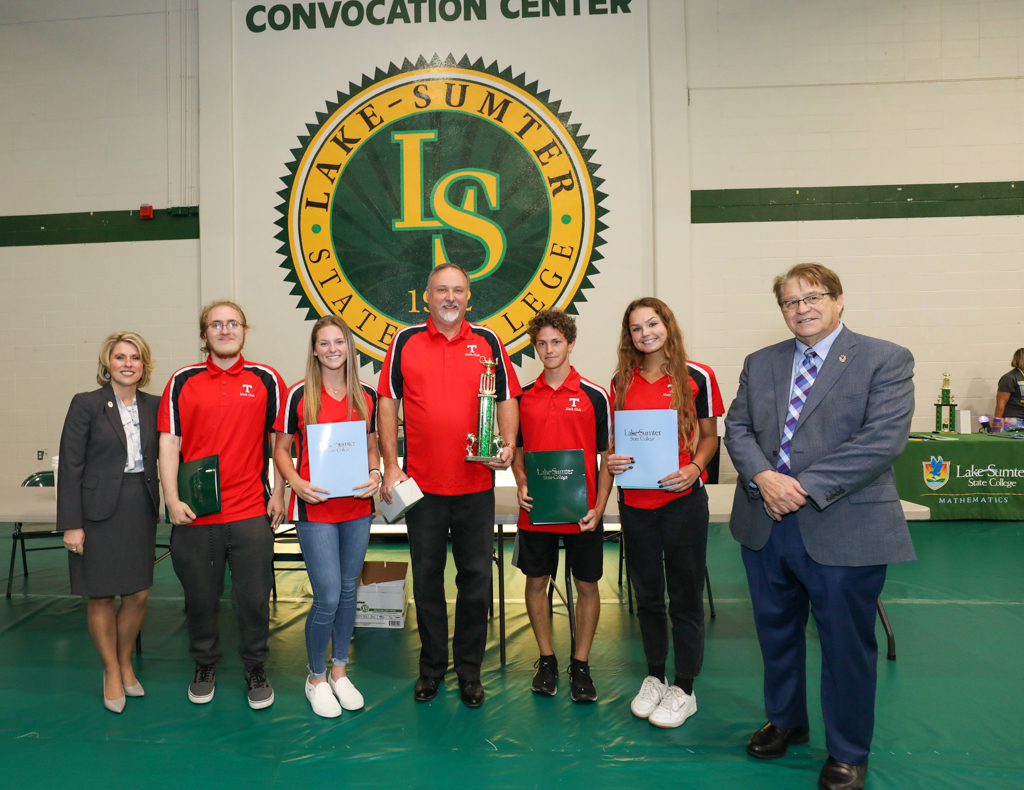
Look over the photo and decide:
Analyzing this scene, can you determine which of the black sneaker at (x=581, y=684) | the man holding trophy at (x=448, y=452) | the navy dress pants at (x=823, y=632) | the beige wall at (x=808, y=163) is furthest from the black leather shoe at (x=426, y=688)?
the beige wall at (x=808, y=163)

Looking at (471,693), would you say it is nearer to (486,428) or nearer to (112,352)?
(486,428)

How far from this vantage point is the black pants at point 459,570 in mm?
2510

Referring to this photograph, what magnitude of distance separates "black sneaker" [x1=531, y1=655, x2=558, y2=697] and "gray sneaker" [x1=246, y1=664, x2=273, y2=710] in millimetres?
1063

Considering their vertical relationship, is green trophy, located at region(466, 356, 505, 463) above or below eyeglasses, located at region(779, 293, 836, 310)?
below

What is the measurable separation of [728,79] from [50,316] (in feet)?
23.4

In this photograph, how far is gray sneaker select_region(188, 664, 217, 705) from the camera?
8.46 feet

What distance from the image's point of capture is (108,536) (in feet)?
8.16

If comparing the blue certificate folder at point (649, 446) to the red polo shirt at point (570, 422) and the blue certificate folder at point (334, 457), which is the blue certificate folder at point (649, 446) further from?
the blue certificate folder at point (334, 457)

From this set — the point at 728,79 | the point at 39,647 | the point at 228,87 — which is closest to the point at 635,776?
→ the point at 39,647

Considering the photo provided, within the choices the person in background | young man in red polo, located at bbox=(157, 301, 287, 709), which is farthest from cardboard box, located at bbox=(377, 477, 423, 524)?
the person in background

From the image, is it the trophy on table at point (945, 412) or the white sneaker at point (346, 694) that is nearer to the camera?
the white sneaker at point (346, 694)

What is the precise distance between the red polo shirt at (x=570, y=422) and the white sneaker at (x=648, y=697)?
26.5 inches

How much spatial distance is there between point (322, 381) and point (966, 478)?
18.1 ft

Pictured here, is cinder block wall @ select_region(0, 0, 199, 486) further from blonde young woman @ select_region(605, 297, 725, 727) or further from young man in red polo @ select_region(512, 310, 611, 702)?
blonde young woman @ select_region(605, 297, 725, 727)
